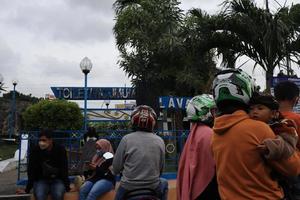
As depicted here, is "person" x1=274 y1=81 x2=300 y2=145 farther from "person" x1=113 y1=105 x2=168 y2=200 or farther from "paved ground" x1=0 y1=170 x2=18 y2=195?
"paved ground" x1=0 y1=170 x2=18 y2=195

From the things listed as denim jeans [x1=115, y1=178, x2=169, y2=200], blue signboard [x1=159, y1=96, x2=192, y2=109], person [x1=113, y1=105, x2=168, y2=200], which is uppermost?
blue signboard [x1=159, y1=96, x2=192, y2=109]

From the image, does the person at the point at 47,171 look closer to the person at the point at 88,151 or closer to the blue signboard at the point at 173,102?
the person at the point at 88,151

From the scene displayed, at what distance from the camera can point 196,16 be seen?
13.9 m

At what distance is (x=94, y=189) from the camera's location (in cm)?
611

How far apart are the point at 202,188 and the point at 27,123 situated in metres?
9.38

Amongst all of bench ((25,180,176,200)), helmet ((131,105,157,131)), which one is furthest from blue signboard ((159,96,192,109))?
helmet ((131,105,157,131))

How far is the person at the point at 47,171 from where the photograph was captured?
21.1 ft

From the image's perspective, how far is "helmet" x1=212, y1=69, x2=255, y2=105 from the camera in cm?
261

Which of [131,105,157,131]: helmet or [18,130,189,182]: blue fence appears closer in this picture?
[131,105,157,131]: helmet

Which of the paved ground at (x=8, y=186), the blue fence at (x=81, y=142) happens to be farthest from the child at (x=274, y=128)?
the paved ground at (x=8, y=186)

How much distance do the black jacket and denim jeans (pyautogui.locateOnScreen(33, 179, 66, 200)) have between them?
2.3 inches

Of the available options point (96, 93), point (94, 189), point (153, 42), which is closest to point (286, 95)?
point (94, 189)

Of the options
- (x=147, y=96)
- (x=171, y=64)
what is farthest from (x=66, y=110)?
(x=171, y=64)

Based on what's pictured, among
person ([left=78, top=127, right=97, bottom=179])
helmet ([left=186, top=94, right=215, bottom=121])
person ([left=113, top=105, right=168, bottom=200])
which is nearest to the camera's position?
helmet ([left=186, top=94, right=215, bottom=121])
